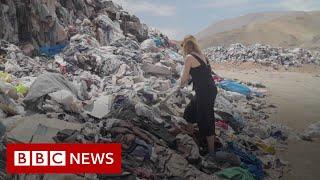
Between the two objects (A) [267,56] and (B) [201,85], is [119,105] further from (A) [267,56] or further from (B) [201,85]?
(A) [267,56]

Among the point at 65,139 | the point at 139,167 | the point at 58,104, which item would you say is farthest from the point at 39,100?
the point at 139,167

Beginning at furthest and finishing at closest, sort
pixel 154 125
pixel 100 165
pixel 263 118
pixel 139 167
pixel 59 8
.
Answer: pixel 59 8 → pixel 263 118 → pixel 154 125 → pixel 139 167 → pixel 100 165

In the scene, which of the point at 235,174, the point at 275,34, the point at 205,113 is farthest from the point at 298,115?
the point at 275,34

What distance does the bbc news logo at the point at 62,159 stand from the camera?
4173 mm

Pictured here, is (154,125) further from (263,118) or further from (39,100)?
(263,118)

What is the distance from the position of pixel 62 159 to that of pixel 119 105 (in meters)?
2.25

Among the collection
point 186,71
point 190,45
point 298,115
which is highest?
point 190,45

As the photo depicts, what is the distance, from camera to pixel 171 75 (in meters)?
9.72

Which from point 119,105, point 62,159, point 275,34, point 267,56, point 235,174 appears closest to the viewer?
point 62,159

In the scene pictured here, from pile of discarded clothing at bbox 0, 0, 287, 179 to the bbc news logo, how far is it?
0.08 meters

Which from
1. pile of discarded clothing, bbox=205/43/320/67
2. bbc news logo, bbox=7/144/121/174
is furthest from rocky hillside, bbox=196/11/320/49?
bbc news logo, bbox=7/144/121/174

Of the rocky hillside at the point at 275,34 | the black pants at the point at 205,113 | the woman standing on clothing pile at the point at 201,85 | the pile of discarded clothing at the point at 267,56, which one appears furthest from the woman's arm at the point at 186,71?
the rocky hillside at the point at 275,34

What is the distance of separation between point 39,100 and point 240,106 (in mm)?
4435

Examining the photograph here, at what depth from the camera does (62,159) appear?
427 cm
